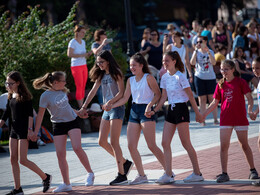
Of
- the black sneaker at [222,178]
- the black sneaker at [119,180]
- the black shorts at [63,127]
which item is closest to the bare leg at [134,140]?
the black sneaker at [119,180]

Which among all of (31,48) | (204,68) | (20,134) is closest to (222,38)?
(204,68)

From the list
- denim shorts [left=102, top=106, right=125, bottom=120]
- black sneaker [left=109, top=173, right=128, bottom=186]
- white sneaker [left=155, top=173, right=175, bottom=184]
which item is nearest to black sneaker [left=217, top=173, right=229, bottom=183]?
white sneaker [left=155, top=173, right=175, bottom=184]

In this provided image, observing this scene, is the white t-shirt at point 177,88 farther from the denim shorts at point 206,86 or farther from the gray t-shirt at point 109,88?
the denim shorts at point 206,86

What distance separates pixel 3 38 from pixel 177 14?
54256mm

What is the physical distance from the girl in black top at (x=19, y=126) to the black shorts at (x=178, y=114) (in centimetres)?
183

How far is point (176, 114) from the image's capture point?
7102mm

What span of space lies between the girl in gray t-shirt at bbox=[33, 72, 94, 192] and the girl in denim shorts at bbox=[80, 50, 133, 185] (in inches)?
15.8

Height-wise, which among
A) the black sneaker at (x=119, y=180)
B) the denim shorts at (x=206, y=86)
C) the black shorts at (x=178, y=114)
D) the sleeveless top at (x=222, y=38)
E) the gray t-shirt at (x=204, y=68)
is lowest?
the black sneaker at (x=119, y=180)

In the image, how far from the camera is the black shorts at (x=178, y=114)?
23.2 feet

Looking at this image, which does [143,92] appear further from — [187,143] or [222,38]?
[222,38]

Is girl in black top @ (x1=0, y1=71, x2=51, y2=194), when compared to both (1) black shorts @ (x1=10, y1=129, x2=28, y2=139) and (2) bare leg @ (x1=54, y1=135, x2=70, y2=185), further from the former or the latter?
(2) bare leg @ (x1=54, y1=135, x2=70, y2=185)

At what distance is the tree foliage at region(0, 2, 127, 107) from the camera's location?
12977 mm

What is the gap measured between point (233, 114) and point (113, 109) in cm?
164

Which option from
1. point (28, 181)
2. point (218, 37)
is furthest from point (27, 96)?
point (218, 37)
